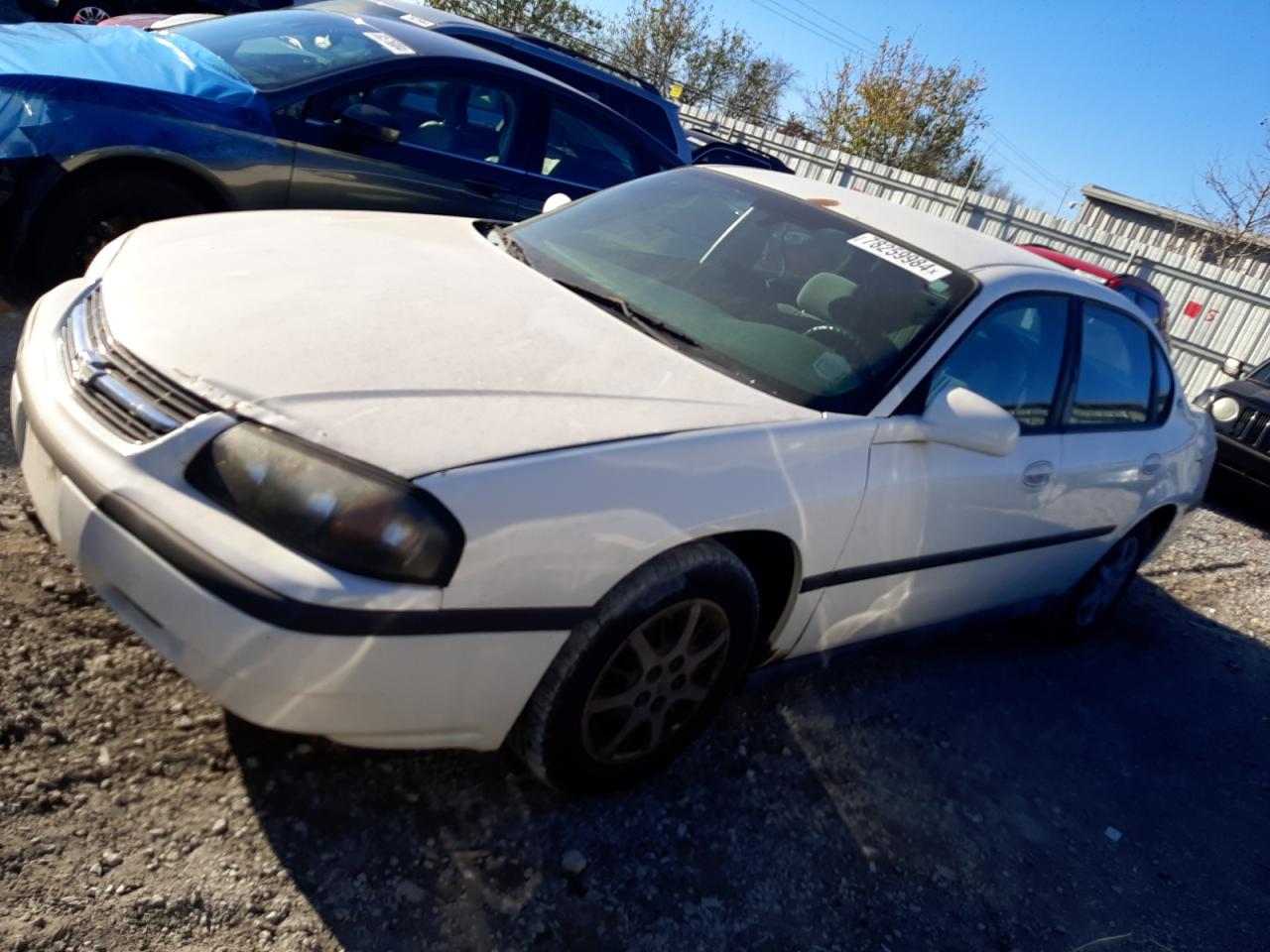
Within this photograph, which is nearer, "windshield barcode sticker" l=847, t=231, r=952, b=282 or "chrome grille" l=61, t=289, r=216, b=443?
"chrome grille" l=61, t=289, r=216, b=443

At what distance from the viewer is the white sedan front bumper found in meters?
1.92

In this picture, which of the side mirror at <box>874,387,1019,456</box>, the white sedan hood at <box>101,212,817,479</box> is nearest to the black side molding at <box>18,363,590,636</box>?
the white sedan hood at <box>101,212,817,479</box>

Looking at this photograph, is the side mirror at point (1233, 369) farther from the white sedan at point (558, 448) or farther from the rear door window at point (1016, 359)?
the rear door window at point (1016, 359)

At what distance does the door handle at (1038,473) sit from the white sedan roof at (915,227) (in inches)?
26.3

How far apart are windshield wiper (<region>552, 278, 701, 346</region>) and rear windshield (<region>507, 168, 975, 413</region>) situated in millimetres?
11

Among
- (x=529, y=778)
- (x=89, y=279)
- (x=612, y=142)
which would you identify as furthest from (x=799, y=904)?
(x=612, y=142)

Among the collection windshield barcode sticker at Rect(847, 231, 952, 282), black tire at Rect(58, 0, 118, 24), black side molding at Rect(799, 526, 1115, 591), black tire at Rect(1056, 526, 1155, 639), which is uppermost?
windshield barcode sticker at Rect(847, 231, 952, 282)

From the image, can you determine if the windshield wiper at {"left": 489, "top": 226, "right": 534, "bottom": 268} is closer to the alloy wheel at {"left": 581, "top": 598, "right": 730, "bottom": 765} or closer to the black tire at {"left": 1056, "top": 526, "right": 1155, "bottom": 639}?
the alloy wheel at {"left": 581, "top": 598, "right": 730, "bottom": 765}

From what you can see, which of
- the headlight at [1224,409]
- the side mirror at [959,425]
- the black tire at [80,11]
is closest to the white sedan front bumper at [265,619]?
the side mirror at [959,425]

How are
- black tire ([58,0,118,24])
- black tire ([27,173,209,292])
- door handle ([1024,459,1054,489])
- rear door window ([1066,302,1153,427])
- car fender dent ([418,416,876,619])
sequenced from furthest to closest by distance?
1. black tire ([58,0,118,24])
2. black tire ([27,173,209,292])
3. rear door window ([1066,302,1153,427])
4. door handle ([1024,459,1054,489])
5. car fender dent ([418,416,876,619])

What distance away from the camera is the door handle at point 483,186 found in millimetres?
5309

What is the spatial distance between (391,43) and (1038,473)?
3.73 m

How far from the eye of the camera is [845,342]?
3023mm

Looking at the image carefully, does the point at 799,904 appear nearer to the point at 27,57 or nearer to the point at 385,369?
the point at 385,369
